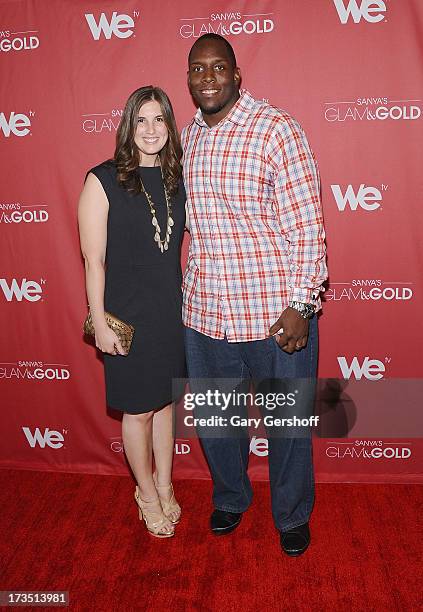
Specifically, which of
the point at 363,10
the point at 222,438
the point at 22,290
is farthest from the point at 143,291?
the point at 363,10

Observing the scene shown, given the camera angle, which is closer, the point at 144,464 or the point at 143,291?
the point at 143,291

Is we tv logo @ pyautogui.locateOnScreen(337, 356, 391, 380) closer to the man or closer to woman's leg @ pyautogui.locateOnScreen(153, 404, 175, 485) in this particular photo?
the man

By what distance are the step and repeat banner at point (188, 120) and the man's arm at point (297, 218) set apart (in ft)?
2.05

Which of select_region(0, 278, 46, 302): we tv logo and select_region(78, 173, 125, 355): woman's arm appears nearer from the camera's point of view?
select_region(78, 173, 125, 355): woman's arm

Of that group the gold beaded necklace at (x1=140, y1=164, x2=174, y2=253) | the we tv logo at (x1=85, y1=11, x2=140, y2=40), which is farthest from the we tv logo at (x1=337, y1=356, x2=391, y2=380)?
the we tv logo at (x1=85, y1=11, x2=140, y2=40)

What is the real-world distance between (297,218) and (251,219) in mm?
168

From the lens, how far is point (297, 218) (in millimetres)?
2131

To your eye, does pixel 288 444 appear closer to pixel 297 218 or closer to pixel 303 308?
pixel 303 308

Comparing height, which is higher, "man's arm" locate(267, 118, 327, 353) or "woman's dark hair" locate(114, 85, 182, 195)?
"woman's dark hair" locate(114, 85, 182, 195)

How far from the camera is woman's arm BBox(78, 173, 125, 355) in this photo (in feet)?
7.22

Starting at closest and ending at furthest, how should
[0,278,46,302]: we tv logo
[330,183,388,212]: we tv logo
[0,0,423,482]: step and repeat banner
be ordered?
[0,0,423,482]: step and repeat banner → [330,183,388,212]: we tv logo → [0,278,46,302]: we tv logo

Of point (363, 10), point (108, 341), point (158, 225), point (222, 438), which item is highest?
point (363, 10)

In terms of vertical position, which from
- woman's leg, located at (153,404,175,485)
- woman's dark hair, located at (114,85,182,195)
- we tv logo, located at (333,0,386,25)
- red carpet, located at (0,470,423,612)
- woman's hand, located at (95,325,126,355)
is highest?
we tv logo, located at (333,0,386,25)

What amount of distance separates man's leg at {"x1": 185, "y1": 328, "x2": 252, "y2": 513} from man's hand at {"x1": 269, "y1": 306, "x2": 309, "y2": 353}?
227 mm
